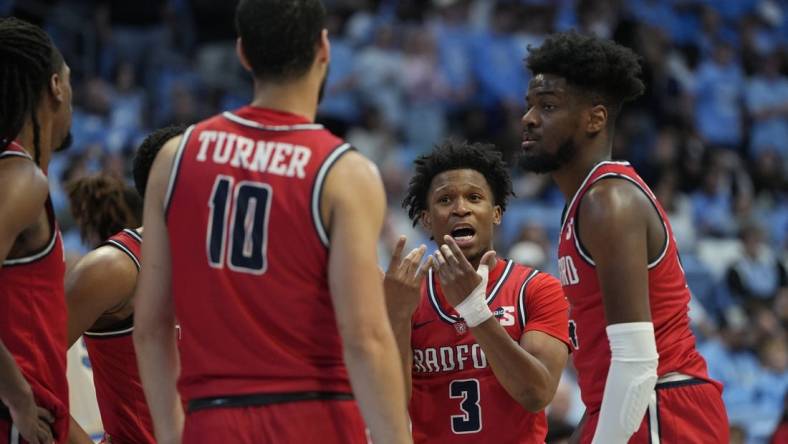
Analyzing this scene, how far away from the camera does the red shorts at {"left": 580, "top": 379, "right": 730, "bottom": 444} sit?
4.55 metres

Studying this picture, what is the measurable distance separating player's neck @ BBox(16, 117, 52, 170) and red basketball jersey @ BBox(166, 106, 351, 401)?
0.88m

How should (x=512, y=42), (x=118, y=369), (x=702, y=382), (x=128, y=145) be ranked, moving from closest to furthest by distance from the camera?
(x=702, y=382) < (x=118, y=369) < (x=128, y=145) < (x=512, y=42)

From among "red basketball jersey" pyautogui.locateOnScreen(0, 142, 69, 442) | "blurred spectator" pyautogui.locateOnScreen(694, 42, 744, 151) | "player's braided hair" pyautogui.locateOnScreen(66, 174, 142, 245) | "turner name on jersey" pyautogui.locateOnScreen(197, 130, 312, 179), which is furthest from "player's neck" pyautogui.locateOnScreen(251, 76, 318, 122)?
"blurred spectator" pyautogui.locateOnScreen(694, 42, 744, 151)

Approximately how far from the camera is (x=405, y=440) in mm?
3506

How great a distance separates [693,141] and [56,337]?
13184mm

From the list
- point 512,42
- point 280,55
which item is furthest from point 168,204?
point 512,42

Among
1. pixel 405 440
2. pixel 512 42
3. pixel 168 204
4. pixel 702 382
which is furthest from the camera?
pixel 512 42

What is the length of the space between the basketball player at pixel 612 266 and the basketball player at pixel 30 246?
1954 millimetres

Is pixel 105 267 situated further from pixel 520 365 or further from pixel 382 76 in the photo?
pixel 382 76

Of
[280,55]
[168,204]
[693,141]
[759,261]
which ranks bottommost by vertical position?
[759,261]

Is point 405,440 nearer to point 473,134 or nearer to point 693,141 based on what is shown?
point 473,134

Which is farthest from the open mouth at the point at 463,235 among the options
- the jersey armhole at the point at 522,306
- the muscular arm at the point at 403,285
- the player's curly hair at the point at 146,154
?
the player's curly hair at the point at 146,154

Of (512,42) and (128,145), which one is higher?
(512,42)

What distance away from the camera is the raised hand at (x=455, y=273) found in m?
4.81
